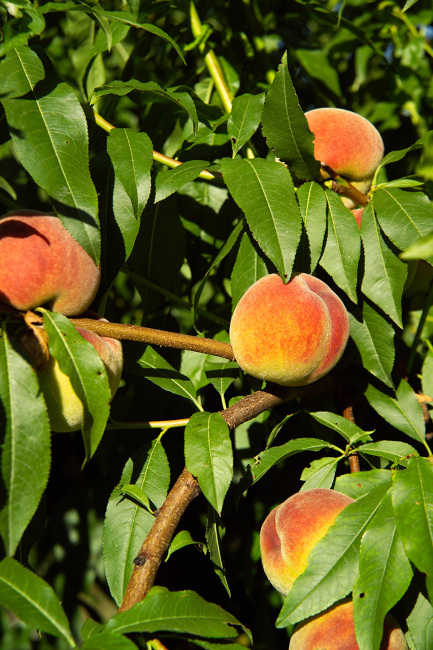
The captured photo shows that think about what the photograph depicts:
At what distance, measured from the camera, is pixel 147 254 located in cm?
142

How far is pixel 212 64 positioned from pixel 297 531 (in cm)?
130

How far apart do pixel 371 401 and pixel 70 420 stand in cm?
69

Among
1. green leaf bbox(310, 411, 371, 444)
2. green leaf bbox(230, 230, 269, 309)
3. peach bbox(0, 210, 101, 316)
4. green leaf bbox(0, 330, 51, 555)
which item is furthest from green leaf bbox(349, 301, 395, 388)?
green leaf bbox(0, 330, 51, 555)

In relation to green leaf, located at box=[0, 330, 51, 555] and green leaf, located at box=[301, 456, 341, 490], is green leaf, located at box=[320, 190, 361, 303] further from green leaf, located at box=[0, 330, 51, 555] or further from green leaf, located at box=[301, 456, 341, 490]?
green leaf, located at box=[0, 330, 51, 555]

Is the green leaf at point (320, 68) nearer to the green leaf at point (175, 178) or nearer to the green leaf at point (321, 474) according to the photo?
the green leaf at point (175, 178)

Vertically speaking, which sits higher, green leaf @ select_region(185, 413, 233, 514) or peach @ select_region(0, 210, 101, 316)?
peach @ select_region(0, 210, 101, 316)

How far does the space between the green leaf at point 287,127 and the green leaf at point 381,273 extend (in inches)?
7.0

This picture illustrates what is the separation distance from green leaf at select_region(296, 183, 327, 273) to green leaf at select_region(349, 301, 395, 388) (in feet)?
0.59

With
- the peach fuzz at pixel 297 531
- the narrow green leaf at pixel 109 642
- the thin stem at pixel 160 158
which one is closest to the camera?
the narrow green leaf at pixel 109 642

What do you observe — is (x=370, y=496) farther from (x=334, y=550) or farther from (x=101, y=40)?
(x=101, y=40)

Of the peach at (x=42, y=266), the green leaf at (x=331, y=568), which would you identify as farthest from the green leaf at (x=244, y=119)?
the green leaf at (x=331, y=568)

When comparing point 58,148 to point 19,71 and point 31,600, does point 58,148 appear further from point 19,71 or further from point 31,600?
point 31,600

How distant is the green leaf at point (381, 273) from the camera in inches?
44.3

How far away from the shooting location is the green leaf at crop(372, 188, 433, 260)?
1108 millimetres
